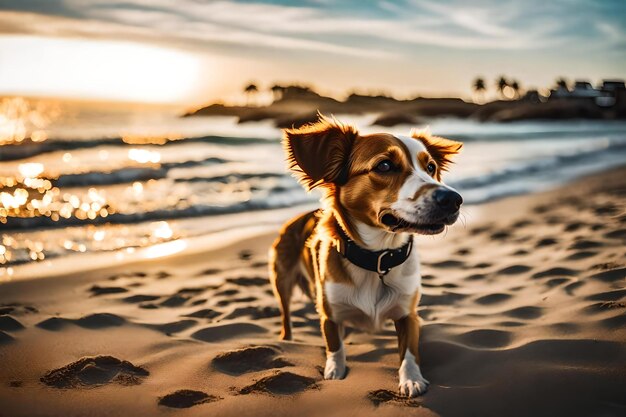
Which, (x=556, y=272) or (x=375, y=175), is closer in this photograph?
(x=375, y=175)

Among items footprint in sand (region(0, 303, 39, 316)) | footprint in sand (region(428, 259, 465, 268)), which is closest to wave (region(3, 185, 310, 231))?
footprint in sand (region(0, 303, 39, 316))

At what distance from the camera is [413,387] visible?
9.34 feet

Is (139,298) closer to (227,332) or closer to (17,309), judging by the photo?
(17,309)

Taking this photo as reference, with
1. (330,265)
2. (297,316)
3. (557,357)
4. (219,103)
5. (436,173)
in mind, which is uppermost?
(219,103)

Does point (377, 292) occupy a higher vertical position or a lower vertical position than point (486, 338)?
higher

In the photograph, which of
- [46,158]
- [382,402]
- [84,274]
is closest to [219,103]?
[46,158]

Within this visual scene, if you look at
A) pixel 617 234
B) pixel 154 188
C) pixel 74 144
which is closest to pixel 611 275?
pixel 617 234

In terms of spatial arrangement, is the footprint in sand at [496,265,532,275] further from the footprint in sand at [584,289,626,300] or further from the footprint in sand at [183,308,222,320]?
the footprint in sand at [183,308,222,320]

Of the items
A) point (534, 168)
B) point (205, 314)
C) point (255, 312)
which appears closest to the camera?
point (205, 314)

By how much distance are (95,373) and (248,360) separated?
906mm

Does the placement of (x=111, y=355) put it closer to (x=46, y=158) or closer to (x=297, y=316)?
(x=297, y=316)

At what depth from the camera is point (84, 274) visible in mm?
5535

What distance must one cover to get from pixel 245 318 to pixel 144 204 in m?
5.73

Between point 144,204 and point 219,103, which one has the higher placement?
point 219,103
